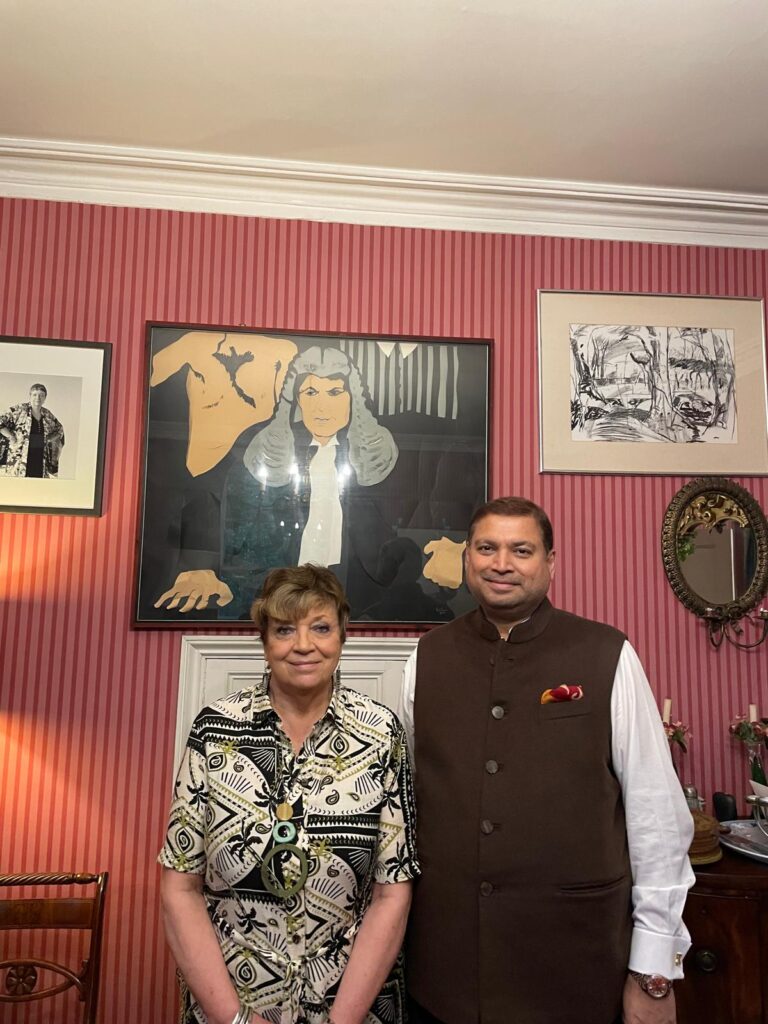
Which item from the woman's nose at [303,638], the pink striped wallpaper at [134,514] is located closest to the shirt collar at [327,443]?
the pink striped wallpaper at [134,514]

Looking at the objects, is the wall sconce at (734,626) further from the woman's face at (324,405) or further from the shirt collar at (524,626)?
the woman's face at (324,405)

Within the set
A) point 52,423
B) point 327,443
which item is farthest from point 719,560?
point 52,423

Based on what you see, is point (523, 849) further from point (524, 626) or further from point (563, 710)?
point (524, 626)

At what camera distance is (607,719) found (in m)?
1.70

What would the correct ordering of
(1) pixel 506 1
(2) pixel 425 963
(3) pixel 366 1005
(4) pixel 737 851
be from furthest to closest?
(4) pixel 737 851 → (1) pixel 506 1 → (2) pixel 425 963 → (3) pixel 366 1005

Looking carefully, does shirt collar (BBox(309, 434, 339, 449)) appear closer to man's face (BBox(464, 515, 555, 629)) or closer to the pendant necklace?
man's face (BBox(464, 515, 555, 629))

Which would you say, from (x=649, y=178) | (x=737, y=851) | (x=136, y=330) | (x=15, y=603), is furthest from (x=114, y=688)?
(x=649, y=178)

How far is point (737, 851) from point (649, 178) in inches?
90.1

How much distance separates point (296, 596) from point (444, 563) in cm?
113

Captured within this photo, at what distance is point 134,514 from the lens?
2625 millimetres

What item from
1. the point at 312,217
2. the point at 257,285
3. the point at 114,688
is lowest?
the point at 114,688

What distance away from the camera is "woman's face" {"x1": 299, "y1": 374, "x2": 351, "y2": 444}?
272cm

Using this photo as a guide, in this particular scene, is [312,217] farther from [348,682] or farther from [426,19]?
[348,682]

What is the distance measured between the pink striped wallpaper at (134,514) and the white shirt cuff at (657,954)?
4.00 ft
